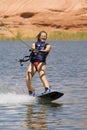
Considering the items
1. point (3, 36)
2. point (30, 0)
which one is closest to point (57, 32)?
point (3, 36)

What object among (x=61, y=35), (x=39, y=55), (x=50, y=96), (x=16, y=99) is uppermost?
(x=39, y=55)

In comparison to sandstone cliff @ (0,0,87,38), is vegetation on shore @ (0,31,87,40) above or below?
below

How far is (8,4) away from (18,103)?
10037cm

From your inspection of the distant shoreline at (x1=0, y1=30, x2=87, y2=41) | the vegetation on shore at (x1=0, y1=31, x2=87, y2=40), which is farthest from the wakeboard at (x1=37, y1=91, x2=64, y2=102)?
the vegetation on shore at (x1=0, y1=31, x2=87, y2=40)

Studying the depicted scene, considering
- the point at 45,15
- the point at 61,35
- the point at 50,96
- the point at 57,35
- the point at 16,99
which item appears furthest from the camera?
the point at 45,15

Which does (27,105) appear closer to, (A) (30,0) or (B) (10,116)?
(B) (10,116)

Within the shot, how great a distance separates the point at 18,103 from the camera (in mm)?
18547

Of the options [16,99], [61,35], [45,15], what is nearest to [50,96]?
[16,99]

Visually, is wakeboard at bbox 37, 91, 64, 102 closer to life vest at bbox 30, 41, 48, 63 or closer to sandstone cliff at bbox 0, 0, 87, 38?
life vest at bbox 30, 41, 48, 63

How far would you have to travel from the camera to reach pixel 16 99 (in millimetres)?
19078

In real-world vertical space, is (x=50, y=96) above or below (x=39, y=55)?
below

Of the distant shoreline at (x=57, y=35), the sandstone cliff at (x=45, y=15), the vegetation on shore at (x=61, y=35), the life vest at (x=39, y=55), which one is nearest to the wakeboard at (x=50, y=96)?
the life vest at (x=39, y=55)

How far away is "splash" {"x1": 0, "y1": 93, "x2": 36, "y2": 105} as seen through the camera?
1864 centimetres

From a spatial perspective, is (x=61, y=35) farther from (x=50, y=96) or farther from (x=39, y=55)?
(x=50, y=96)
